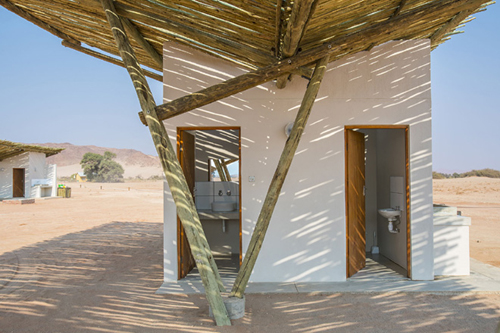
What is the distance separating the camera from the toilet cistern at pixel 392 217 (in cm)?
518

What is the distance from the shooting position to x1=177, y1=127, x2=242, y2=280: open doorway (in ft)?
16.5

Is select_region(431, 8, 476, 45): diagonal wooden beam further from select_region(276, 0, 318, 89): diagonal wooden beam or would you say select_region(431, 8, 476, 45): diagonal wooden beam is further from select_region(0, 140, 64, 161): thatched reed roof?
select_region(0, 140, 64, 161): thatched reed roof

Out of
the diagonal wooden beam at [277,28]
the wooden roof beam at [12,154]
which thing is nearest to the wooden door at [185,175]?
the diagonal wooden beam at [277,28]

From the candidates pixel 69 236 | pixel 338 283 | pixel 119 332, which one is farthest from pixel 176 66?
pixel 69 236

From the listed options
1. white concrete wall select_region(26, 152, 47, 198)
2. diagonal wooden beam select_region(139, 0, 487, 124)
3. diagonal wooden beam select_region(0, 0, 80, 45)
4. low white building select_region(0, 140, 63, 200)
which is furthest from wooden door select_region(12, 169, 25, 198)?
diagonal wooden beam select_region(139, 0, 487, 124)

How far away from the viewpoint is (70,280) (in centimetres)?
486

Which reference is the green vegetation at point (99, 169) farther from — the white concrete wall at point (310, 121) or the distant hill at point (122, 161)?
the white concrete wall at point (310, 121)

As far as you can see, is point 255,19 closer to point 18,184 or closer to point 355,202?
point 355,202

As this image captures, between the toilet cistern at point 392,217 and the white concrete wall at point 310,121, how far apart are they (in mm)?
610

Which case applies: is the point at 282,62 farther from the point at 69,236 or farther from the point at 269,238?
the point at 69,236

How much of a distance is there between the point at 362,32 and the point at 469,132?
65467mm

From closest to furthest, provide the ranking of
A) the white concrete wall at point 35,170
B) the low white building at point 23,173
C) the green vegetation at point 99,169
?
the low white building at point 23,173 < the white concrete wall at point 35,170 < the green vegetation at point 99,169

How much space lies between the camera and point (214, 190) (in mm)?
6676

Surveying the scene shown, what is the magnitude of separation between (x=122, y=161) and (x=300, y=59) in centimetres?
8619
